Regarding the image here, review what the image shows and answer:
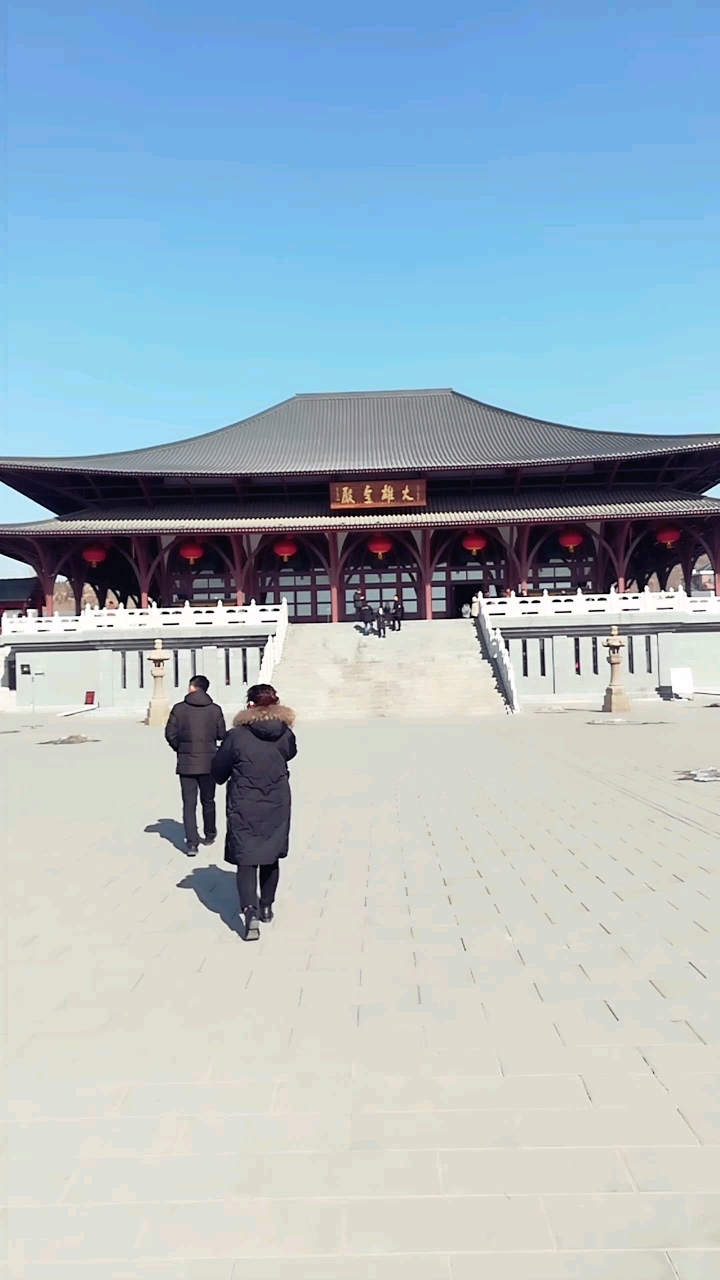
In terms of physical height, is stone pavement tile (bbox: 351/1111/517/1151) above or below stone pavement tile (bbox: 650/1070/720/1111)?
above

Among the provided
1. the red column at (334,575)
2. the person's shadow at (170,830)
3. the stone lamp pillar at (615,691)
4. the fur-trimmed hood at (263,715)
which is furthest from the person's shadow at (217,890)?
the red column at (334,575)

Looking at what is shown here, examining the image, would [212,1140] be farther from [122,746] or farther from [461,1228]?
[122,746]

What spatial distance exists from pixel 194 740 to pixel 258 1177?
4.64 meters

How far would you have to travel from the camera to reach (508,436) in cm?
3391

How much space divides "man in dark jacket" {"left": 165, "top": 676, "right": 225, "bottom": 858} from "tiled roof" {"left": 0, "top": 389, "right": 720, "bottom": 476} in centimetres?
2372

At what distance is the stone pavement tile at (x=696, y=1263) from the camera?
7.50 feet

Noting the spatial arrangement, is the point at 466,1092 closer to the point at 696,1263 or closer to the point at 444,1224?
the point at 444,1224

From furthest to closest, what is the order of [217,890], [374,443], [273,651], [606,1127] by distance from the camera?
1. [374,443]
2. [273,651]
3. [217,890]
4. [606,1127]

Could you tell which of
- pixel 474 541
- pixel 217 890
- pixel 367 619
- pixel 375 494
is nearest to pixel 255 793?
pixel 217 890

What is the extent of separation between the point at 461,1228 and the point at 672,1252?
58 centimetres

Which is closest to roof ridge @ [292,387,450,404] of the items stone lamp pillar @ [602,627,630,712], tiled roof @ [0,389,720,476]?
tiled roof @ [0,389,720,476]

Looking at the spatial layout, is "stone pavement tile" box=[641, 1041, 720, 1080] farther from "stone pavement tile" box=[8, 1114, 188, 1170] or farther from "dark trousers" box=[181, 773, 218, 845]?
"dark trousers" box=[181, 773, 218, 845]

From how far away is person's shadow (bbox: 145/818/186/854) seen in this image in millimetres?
7699

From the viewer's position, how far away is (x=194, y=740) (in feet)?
23.4
